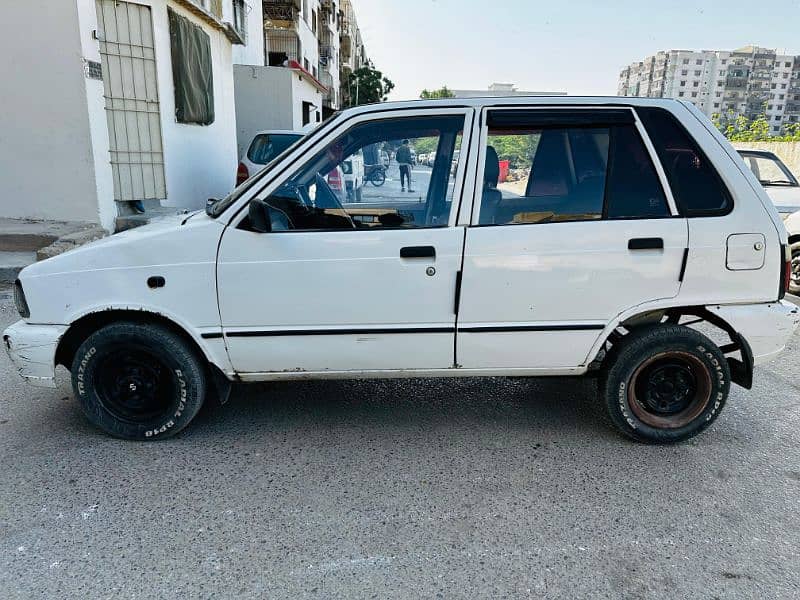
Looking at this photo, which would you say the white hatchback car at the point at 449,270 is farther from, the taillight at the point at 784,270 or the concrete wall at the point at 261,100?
the concrete wall at the point at 261,100

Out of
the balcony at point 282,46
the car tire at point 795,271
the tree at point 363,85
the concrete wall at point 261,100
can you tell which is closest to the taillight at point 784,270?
the car tire at point 795,271

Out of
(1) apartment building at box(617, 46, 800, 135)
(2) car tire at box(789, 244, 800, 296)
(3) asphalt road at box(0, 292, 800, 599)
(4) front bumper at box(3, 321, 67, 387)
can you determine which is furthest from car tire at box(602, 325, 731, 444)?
(1) apartment building at box(617, 46, 800, 135)

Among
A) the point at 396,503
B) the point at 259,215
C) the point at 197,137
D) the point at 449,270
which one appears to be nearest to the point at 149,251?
the point at 259,215

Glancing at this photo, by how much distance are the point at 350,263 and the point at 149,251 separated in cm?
111

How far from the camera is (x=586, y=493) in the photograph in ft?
9.73

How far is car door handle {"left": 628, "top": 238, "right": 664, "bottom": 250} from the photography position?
314cm

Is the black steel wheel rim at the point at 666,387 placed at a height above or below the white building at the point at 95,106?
below

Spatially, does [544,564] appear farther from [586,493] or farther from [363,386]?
[363,386]

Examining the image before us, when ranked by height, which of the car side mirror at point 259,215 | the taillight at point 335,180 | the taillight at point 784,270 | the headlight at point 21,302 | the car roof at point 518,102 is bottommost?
the headlight at point 21,302

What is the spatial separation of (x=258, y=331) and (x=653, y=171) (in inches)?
94.1

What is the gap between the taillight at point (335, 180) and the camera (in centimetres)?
328

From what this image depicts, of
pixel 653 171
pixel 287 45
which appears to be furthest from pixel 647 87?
pixel 653 171

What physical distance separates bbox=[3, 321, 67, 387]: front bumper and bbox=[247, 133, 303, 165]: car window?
24.3ft

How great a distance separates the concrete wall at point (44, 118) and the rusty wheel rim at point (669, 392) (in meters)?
7.89
